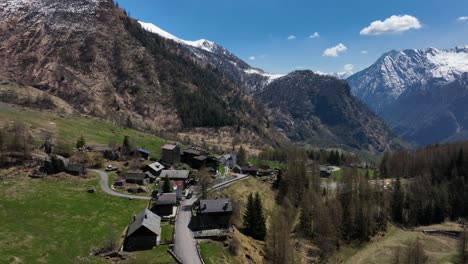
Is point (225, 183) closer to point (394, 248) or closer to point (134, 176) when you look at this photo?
point (134, 176)

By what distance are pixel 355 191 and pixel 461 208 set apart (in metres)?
55.7

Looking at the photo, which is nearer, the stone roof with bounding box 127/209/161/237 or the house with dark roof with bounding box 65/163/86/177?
the stone roof with bounding box 127/209/161/237

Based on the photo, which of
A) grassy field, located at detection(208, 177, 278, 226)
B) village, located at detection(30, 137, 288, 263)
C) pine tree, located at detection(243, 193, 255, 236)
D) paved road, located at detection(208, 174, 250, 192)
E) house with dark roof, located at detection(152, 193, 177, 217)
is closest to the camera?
village, located at detection(30, 137, 288, 263)

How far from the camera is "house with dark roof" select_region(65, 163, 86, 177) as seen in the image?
10708 centimetres

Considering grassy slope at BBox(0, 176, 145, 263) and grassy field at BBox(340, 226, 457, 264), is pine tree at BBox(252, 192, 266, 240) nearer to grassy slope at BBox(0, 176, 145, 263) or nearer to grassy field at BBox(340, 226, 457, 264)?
grassy slope at BBox(0, 176, 145, 263)

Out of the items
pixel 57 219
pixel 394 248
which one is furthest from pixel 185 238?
pixel 394 248

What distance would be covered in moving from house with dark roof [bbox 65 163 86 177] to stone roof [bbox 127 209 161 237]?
42.6m

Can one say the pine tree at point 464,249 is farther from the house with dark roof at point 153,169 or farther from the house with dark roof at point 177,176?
the house with dark roof at point 153,169

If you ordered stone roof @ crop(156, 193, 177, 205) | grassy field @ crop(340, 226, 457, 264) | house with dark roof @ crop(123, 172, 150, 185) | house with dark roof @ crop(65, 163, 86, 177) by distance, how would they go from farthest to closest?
house with dark roof @ crop(123, 172, 150, 185), house with dark roof @ crop(65, 163, 86, 177), grassy field @ crop(340, 226, 457, 264), stone roof @ crop(156, 193, 177, 205)

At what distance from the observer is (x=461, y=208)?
149 m

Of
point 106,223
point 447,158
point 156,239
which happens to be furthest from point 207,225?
point 447,158

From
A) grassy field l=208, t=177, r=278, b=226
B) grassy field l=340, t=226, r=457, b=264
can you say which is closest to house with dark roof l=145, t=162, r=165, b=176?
grassy field l=208, t=177, r=278, b=226

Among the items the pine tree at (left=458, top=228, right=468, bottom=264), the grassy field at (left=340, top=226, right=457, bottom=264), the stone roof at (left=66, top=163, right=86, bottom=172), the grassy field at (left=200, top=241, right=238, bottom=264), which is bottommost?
the grassy field at (left=340, top=226, right=457, bottom=264)

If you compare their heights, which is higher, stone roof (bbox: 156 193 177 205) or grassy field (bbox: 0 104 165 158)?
grassy field (bbox: 0 104 165 158)
